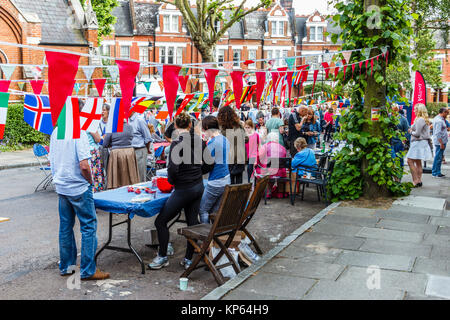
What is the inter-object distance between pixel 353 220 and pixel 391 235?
3.29 ft

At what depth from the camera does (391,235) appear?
6918 mm

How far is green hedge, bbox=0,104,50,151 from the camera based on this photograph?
65.8 feet

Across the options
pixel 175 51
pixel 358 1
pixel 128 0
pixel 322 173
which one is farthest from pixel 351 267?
pixel 128 0

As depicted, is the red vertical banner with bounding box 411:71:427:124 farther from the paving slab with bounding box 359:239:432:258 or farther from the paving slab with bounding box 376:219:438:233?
the paving slab with bounding box 359:239:432:258

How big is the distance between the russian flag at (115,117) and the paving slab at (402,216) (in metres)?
4.59

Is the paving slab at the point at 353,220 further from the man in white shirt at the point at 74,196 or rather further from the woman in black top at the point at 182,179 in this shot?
the man in white shirt at the point at 74,196

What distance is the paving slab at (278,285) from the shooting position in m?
4.70

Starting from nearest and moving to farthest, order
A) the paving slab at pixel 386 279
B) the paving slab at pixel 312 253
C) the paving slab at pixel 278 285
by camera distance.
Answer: the paving slab at pixel 278 285 < the paving slab at pixel 386 279 < the paving slab at pixel 312 253

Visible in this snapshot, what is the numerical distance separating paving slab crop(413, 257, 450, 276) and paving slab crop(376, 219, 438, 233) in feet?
5.17

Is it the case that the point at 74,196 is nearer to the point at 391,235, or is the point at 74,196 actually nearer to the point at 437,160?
the point at 391,235

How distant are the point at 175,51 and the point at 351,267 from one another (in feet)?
154

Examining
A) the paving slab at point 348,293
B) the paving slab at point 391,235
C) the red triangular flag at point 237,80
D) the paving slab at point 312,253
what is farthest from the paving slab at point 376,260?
the red triangular flag at point 237,80

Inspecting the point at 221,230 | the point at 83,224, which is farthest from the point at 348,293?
the point at 83,224

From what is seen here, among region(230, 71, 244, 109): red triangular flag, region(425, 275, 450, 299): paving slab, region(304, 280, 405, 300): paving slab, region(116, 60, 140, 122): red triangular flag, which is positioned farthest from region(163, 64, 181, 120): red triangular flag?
region(425, 275, 450, 299): paving slab
